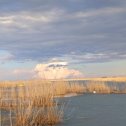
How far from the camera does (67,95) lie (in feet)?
125

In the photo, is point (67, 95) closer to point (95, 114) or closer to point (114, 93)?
point (114, 93)

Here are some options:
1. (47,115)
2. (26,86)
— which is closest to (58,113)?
(47,115)

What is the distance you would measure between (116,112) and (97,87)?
19.3 metres

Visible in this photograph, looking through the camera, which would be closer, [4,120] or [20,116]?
[20,116]

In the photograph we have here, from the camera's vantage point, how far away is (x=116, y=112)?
24.6 m

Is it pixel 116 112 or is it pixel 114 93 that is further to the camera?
pixel 114 93

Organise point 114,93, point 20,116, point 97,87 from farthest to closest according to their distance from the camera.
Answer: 1. point 97,87
2. point 114,93
3. point 20,116

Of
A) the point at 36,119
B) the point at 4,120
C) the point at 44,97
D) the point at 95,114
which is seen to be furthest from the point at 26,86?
the point at 36,119

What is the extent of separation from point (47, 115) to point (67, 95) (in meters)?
20.2

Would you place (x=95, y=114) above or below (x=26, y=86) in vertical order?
below

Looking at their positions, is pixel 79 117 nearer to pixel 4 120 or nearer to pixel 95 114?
pixel 95 114

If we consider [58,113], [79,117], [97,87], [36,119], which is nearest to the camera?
[36,119]

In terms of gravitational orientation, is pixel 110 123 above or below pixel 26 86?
below

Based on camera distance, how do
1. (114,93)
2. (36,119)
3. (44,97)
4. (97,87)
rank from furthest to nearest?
(97,87) < (114,93) < (44,97) < (36,119)
